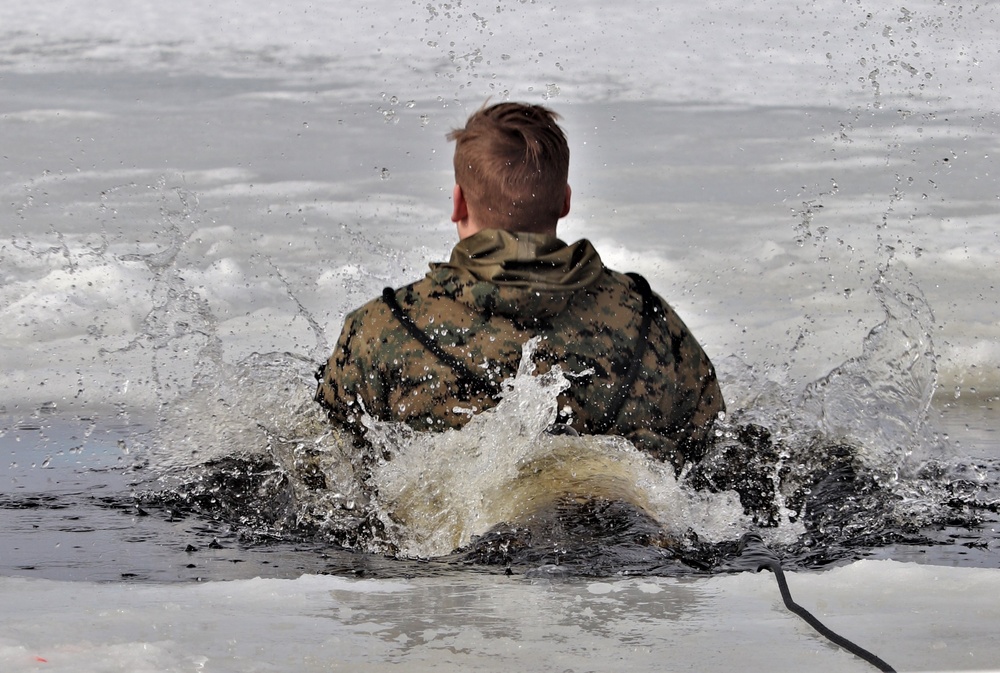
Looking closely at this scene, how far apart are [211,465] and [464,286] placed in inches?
109

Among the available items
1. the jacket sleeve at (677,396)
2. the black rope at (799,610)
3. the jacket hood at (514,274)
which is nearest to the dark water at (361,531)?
the black rope at (799,610)

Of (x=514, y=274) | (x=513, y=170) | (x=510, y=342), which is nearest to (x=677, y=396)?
(x=510, y=342)

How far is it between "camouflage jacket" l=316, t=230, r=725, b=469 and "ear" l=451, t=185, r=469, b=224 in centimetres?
25

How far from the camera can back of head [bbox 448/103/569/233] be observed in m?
5.05

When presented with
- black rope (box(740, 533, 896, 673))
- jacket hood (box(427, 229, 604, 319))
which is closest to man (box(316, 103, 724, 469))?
jacket hood (box(427, 229, 604, 319))

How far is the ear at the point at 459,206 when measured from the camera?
521cm

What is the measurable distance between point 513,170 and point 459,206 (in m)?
0.30

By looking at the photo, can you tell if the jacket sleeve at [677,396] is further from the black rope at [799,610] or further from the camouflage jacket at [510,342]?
the black rope at [799,610]

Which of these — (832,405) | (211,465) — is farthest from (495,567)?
(832,405)

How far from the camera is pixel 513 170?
5.07 m

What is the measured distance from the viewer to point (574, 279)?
5066mm

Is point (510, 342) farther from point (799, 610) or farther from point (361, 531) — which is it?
point (799, 610)

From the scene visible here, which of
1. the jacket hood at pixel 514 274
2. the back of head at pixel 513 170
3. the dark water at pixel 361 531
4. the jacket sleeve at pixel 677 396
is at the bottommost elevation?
the dark water at pixel 361 531

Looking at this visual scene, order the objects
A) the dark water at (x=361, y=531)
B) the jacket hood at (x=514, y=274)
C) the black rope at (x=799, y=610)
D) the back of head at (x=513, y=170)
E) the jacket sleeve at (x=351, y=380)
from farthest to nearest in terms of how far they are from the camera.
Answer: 1. the jacket sleeve at (x=351, y=380)
2. the back of head at (x=513, y=170)
3. the jacket hood at (x=514, y=274)
4. the dark water at (x=361, y=531)
5. the black rope at (x=799, y=610)
